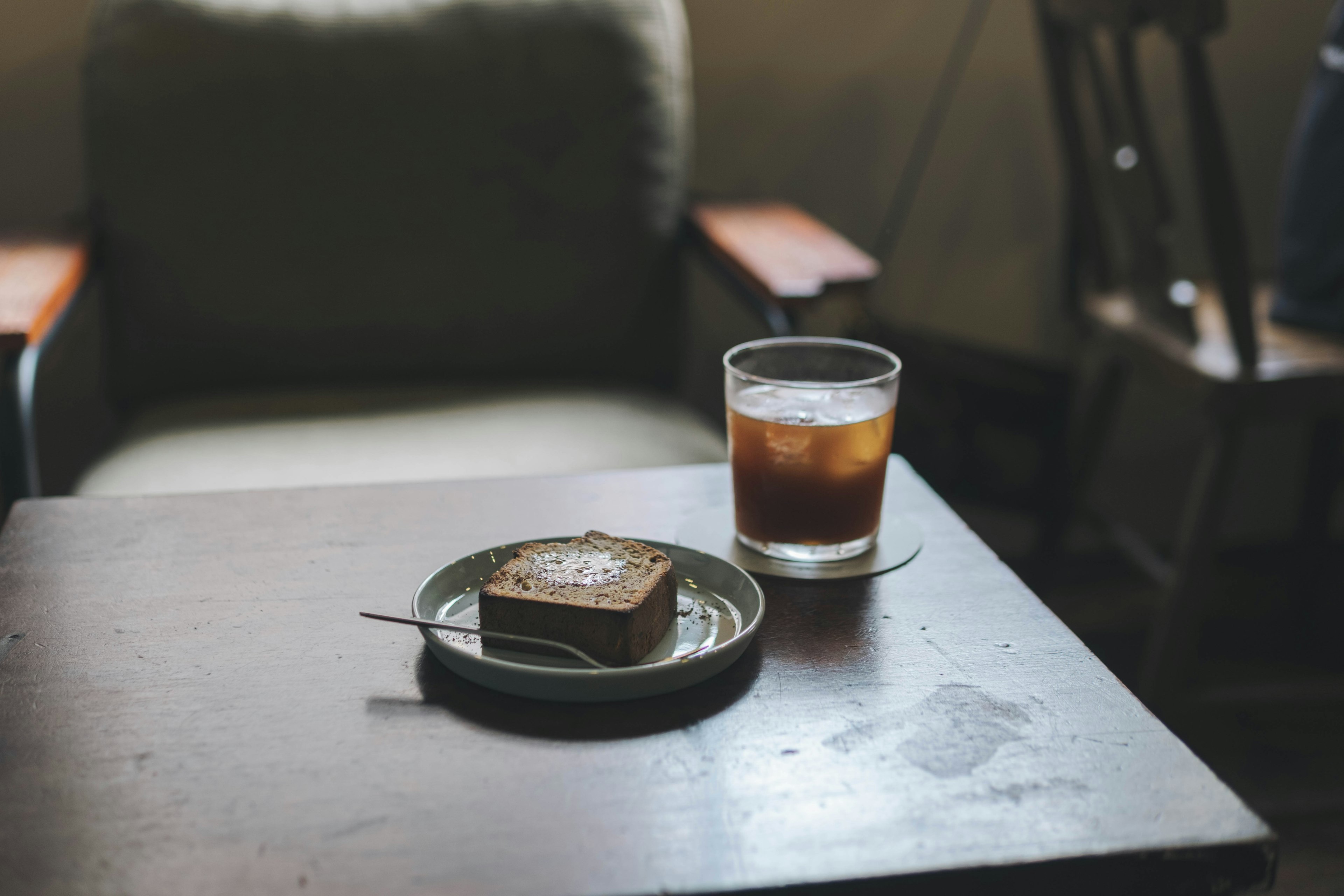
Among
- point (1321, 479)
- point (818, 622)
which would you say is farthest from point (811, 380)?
point (1321, 479)

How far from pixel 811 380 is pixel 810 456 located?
0.31 feet

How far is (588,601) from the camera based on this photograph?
60 cm

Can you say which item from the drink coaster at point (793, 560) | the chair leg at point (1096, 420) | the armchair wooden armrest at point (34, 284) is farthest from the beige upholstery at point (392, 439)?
the chair leg at point (1096, 420)

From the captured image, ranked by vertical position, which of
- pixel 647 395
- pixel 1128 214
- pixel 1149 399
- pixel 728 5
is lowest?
pixel 1149 399

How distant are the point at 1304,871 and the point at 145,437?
4.75ft

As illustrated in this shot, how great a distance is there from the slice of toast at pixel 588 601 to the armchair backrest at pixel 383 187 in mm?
938

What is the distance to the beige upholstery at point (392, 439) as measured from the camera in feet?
3.93

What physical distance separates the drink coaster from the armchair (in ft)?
1.83

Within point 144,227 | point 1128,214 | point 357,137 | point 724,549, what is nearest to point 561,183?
point 357,137

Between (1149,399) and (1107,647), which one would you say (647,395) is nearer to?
(1107,647)

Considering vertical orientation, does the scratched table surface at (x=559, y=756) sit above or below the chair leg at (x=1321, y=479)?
above

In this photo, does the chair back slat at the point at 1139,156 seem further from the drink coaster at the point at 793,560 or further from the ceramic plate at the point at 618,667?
the ceramic plate at the point at 618,667

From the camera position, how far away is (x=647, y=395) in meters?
1.49

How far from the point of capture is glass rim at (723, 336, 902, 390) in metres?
0.71
